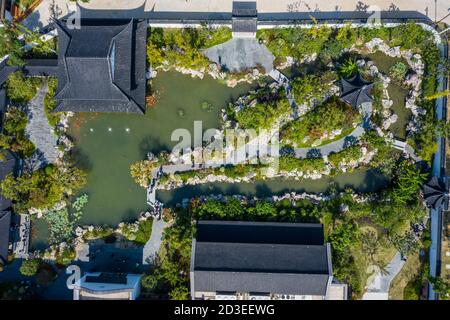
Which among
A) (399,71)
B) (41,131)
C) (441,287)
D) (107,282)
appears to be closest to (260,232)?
(107,282)

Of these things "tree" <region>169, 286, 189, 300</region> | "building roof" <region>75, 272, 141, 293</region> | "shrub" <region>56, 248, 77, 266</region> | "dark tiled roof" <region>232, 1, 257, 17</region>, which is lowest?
"tree" <region>169, 286, 189, 300</region>

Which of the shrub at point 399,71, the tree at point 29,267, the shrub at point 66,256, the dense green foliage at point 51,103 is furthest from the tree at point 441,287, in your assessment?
the dense green foliage at point 51,103

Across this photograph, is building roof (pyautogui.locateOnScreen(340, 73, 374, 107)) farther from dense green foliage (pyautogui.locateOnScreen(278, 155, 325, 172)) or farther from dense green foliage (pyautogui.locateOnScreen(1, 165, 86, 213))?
dense green foliage (pyautogui.locateOnScreen(1, 165, 86, 213))

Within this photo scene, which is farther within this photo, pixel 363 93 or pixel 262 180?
pixel 262 180

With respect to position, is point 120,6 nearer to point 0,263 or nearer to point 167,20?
point 167,20

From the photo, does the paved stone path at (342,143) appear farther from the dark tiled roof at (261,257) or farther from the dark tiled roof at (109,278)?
the dark tiled roof at (109,278)

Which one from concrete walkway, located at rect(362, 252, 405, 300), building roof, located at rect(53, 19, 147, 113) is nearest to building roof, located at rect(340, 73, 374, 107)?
concrete walkway, located at rect(362, 252, 405, 300)
